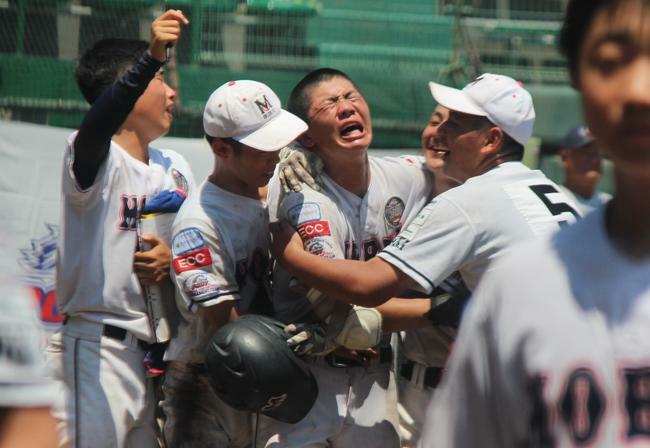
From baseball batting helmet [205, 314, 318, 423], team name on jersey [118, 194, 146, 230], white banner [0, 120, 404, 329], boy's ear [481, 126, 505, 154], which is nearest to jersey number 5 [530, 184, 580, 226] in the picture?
boy's ear [481, 126, 505, 154]

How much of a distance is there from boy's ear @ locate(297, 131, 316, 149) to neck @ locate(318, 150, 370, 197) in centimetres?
6

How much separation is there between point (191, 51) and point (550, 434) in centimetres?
719

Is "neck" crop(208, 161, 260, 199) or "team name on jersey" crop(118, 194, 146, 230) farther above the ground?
"neck" crop(208, 161, 260, 199)

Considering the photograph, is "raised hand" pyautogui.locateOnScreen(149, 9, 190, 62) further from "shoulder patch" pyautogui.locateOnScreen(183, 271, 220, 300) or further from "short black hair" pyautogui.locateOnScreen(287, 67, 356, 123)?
"shoulder patch" pyautogui.locateOnScreen(183, 271, 220, 300)

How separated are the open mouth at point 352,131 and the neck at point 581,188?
139 inches

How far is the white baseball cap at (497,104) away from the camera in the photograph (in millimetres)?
4184

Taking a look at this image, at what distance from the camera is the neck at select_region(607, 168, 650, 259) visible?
163 centimetres

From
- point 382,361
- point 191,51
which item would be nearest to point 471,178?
point 382,361

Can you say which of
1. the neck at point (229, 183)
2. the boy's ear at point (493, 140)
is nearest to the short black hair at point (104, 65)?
the neck at point (229, 183)

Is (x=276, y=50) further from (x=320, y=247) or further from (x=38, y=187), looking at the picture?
(x=320, y=247)

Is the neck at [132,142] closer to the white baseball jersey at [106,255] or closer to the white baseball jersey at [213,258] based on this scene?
the white baseball jersey at [106,255]

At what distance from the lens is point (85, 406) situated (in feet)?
14.7

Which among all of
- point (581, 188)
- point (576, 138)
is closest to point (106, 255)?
point (581, 188)

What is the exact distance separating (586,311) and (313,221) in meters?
2.61
